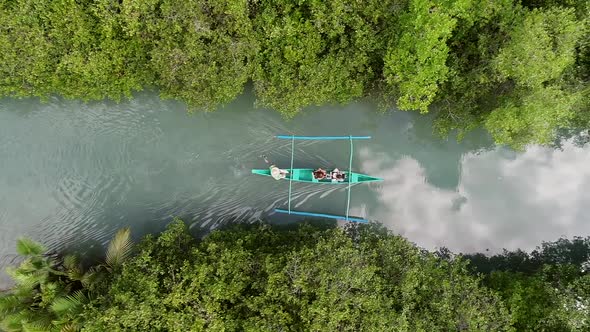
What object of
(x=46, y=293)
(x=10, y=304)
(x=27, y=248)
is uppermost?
(x=27, y=248)

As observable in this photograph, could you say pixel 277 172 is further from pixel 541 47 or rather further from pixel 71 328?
pixel 541 47

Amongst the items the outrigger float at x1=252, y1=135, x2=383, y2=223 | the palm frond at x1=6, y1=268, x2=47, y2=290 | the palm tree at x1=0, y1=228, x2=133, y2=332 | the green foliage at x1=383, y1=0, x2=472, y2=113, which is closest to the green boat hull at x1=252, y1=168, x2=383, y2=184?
the outrigger float at x1=252, y1=135, x2=383, y2=223

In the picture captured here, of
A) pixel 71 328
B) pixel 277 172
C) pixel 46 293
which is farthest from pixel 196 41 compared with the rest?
pixel 71 328

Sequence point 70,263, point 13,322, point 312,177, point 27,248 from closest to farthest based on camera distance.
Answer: point 13,322
point 27,248
point 70,263
point 312,177

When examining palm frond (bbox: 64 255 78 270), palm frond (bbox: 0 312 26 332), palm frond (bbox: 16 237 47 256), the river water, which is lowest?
palm frond (bbox: 0 312 26 332)

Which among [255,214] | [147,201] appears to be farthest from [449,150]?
[147,201]

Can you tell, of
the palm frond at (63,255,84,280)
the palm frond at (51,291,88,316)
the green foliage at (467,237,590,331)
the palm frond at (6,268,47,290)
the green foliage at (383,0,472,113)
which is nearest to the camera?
the green foliage at (383,0,472,113)

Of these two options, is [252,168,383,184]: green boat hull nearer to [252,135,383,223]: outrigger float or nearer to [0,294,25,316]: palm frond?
[252,135,383,223]: outrigger float
